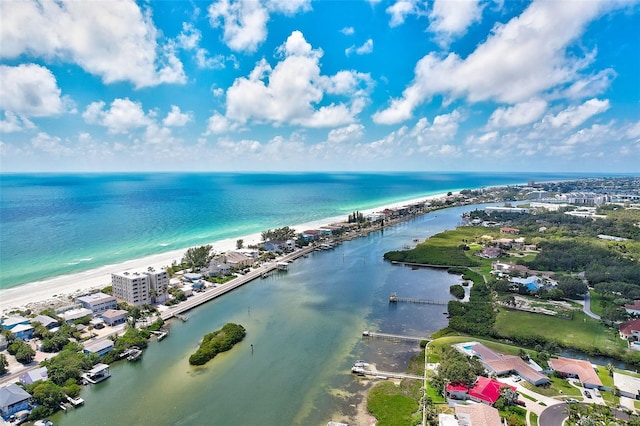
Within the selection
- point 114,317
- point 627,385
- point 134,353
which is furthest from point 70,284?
point 627,385

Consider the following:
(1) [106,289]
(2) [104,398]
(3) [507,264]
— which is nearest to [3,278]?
(1) [106,289]

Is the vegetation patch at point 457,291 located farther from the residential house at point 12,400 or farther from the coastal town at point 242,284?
the residential house at point 12,400

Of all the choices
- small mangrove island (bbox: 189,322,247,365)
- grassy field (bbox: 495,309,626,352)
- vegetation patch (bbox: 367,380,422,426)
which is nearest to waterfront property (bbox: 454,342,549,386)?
grassy field (bbox: 495,309,626,352)

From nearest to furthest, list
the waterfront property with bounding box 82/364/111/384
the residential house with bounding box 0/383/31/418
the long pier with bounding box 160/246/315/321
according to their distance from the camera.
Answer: the residential house with bounding box 0/383/31/418, the waterfront property with bounding box 82/364/111/384, the long pier with bounding box 160/246/315/321

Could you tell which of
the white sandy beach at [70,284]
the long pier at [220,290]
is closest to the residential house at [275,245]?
the long pier at [220,290]

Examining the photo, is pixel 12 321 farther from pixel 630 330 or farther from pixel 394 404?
pixel 630 330

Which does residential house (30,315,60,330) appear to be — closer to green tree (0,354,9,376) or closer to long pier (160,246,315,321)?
green tree (0,354,9,376)

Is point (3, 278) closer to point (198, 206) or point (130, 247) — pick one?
point (130, 247)
